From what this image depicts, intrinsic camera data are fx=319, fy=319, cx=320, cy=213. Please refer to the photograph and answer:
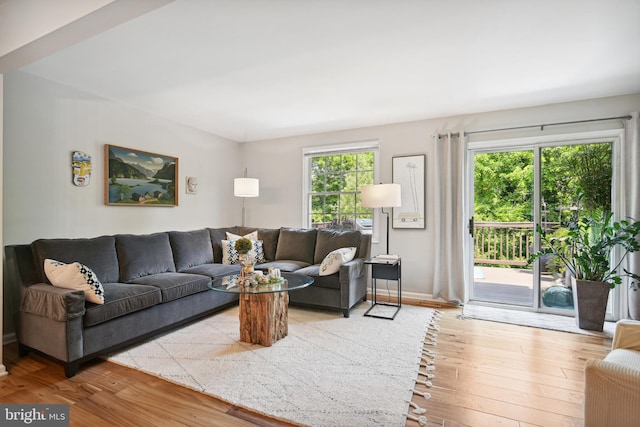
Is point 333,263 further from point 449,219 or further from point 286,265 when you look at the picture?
point 449,219

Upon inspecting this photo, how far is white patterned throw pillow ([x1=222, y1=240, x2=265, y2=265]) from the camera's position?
168 inches

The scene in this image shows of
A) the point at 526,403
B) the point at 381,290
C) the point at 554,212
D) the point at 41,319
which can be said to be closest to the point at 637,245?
the point at 554,212

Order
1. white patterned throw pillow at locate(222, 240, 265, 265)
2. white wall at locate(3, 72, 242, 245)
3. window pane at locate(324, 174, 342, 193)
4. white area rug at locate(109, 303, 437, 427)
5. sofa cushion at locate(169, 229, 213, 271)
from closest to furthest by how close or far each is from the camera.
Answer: white area rug at locate(109, 303, 437, 427), white wall at locate(3, 72, 242, 245), sofa cushion at locate(169, 229, 213, 271), white patterned throw pillow at locate(222, 240, 265, 265), window pane at locate(324, 174, 342, 193)

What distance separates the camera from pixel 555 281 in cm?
379

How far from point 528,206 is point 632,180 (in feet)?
3.13

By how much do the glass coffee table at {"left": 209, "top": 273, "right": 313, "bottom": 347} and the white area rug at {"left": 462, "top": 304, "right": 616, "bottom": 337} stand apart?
217 centimetres

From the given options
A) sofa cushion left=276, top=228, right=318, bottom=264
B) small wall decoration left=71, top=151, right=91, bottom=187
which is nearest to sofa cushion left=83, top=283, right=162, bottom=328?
small wall decoration left=71, top=151, right=91, bottom=187

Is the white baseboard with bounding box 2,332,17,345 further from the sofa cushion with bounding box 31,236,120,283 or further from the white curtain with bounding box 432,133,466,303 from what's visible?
the white curtain with bounding box 432,133,466,303

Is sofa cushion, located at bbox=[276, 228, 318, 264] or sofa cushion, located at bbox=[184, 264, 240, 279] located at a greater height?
sofa cushion, located at bbox=[276, 228, 318, 264]

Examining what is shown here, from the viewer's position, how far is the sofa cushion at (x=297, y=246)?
4.41 m

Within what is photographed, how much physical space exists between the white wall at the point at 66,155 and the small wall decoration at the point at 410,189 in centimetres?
298

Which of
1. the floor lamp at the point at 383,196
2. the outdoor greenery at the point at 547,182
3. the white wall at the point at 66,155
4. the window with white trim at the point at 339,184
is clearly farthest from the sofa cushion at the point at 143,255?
the outdoor greenery at the point at 547,182

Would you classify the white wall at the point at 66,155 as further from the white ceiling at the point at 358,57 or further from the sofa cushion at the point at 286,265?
the sofa cushion at the point at 286,265

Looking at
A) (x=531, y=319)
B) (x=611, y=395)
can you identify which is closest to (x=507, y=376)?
(x=611, y=395)
